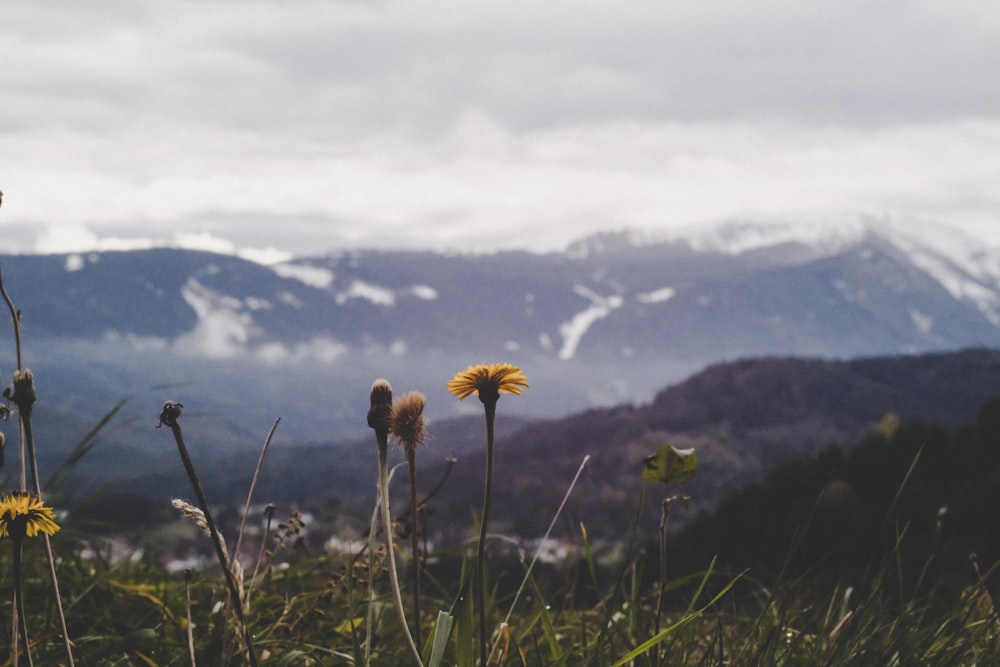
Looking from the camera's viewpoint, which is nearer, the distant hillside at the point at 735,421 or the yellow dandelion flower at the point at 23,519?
the yellow dandelion flower at the point at 23,519

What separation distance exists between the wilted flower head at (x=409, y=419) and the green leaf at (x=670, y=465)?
3.00ft

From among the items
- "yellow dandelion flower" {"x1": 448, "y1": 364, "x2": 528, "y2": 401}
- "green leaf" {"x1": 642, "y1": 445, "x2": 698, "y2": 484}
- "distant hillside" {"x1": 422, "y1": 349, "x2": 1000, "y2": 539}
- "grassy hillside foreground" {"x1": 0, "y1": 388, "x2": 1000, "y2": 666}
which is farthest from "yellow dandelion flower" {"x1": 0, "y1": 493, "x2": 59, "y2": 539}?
"distant hillside" {"x1": 422, "y1": 349, "x2": 1000, "y2": 539}

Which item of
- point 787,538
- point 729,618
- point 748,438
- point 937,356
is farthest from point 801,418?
point 729,618

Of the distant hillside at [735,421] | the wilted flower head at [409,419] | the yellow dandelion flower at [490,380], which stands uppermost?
the yellow dandelion flower at [490,380]

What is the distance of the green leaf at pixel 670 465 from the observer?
273 centimetres

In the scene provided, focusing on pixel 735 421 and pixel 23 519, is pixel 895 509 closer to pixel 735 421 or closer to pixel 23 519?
pixel 23 519

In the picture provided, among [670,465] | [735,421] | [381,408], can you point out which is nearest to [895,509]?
[670,465]

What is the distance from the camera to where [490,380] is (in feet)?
6.38

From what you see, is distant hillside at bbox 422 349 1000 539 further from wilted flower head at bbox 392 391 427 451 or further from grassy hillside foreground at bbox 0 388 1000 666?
wilted flower head at bbox 392 391 427 451

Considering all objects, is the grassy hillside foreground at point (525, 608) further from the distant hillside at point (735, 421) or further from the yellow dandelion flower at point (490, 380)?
the distant hillside at point (735, 421)

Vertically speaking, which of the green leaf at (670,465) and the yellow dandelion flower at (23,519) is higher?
the yellow dandelion flower at (23,519)

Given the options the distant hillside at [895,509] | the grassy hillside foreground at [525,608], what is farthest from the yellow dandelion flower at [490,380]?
the distant hillside at [895,509]

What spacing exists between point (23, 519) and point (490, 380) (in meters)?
0.99

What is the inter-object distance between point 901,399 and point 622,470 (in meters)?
57.3
